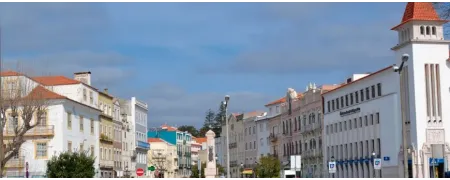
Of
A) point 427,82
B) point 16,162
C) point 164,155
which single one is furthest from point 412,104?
point 164,155

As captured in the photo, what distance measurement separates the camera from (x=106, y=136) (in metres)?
92.0

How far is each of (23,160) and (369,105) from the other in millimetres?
37221

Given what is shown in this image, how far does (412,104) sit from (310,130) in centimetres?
3076

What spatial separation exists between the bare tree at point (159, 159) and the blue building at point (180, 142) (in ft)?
32.6

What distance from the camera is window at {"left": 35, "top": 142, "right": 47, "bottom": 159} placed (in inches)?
3000

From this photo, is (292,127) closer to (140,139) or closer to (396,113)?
(140,139)

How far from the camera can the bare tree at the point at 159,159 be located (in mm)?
148875

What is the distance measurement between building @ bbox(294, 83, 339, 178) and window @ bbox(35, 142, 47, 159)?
38667 mm

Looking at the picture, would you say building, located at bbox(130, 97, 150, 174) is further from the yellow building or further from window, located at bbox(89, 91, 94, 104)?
window, located at bbox(89, 91, 94, 104)

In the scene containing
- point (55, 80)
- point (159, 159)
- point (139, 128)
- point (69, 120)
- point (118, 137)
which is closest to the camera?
point (69, 120)

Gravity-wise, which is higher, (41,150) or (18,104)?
(18,104)

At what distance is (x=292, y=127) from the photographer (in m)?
113

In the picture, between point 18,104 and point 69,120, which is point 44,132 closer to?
point 69,120

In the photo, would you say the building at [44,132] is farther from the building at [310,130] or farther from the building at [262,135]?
the building at [262,135]
